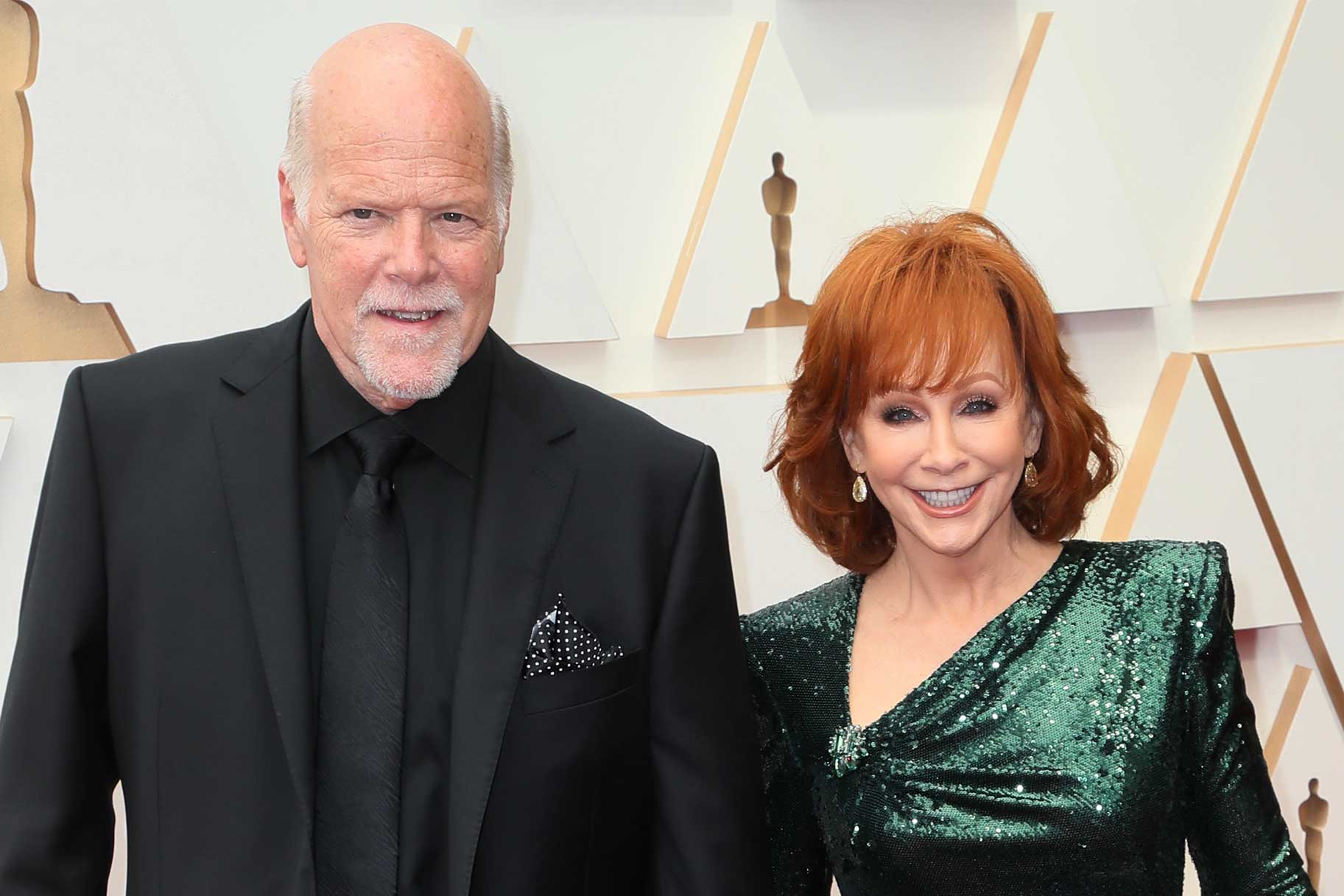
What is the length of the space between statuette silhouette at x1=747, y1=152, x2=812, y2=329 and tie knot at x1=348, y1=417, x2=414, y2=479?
3.19 ft

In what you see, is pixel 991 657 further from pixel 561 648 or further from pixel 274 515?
pixel 274 515

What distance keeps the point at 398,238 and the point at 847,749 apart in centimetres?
72

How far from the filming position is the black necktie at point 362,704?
122cm

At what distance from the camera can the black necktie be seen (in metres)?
1.22

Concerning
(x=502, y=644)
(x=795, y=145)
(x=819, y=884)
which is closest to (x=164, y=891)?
(x=502, y=644)

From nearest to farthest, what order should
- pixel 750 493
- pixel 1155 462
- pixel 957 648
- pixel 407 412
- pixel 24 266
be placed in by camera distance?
pixel 407 412 < pixel 957 648 < pixel 24 266 < pixel 750 493 < pixel 1155 462

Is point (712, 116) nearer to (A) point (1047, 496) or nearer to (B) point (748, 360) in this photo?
(B) point (748, 360)

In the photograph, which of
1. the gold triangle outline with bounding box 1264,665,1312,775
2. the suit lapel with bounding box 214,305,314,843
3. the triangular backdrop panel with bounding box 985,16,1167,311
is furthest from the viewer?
the gold triangle outline with bounding box 1264,665,1312,775

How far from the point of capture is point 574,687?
131 cm

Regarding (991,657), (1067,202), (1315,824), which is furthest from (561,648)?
(1315,824)

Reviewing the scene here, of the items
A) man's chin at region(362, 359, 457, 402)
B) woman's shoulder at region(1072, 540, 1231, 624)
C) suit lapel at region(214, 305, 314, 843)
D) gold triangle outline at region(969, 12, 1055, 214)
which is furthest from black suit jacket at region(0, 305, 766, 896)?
gold triangle outline at region(969, 12, 1055, 214)

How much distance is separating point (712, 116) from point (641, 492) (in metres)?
0.99

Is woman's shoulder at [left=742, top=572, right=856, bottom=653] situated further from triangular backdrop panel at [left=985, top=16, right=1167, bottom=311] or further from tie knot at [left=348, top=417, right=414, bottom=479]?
triangular backdrop panel at [left=985, top=16, right=1167, bottom=311]

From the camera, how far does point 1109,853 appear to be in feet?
4.67
